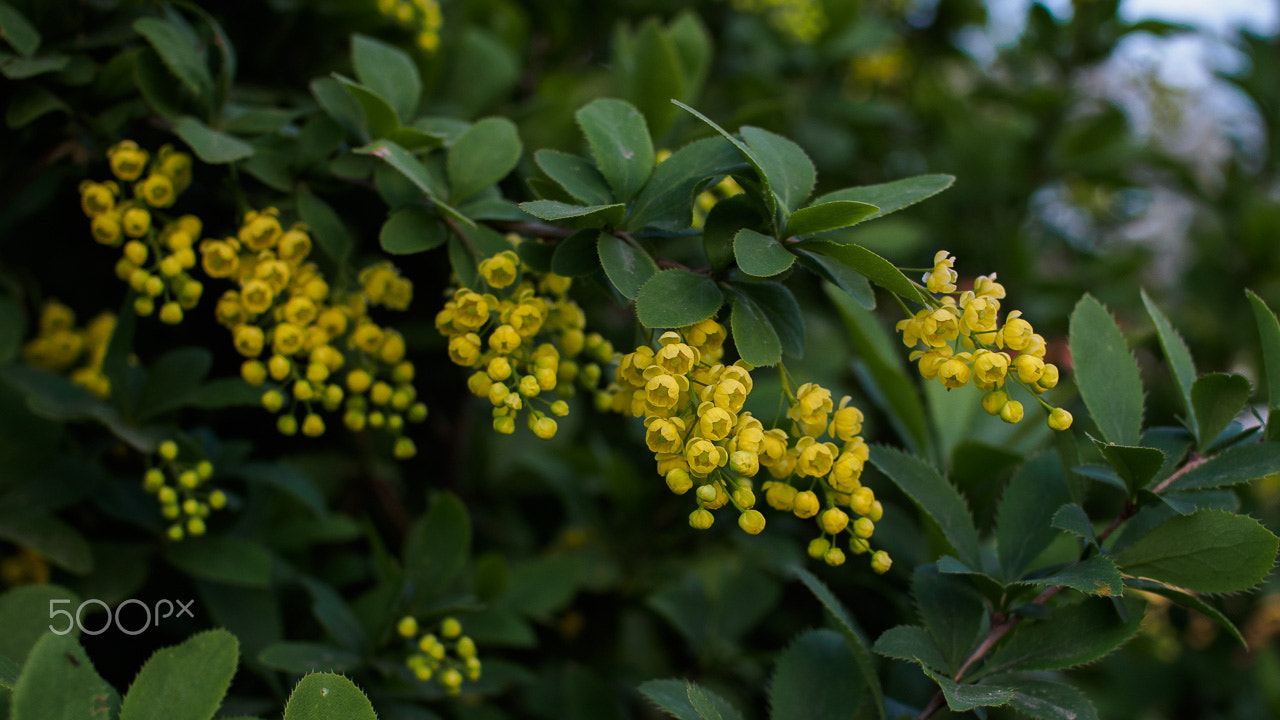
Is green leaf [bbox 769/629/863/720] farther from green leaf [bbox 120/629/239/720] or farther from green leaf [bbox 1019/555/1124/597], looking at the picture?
green leaf [bbox 120/629/239/720]

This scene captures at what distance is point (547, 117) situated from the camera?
174cm

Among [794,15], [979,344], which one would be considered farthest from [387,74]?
[794,15]

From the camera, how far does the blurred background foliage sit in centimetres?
133

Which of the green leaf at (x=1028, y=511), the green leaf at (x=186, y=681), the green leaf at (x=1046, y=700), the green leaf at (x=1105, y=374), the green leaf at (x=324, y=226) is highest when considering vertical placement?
the green leaf at (x=1105, y=374)

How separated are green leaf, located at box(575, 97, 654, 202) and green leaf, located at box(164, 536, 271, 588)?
0.75 m

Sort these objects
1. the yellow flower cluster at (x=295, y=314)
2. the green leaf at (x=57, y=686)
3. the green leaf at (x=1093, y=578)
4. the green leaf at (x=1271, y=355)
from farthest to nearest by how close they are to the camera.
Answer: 1. the yellow flower cluster at (x=295, y=314)
2. the green leaf at (x=1271, y=355)
3. the green leaf at (x=1093, y=578)
4. the green leaf at (x=57, y=686)

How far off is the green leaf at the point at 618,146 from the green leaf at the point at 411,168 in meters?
0.17

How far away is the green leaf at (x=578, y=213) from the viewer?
0.87 metres

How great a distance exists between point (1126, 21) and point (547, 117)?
181cm

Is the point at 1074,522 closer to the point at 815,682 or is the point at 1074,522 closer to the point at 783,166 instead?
the point at 815,682

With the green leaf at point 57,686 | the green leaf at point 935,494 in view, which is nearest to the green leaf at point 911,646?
the green leaf at point 935,494

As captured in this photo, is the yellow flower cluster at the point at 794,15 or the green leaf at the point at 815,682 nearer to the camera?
the green leaf at the point at 815,682

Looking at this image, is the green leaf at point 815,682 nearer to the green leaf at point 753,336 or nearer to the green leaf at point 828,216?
the green leaf at point 753,336

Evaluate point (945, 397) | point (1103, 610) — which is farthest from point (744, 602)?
point (1103, 610)
